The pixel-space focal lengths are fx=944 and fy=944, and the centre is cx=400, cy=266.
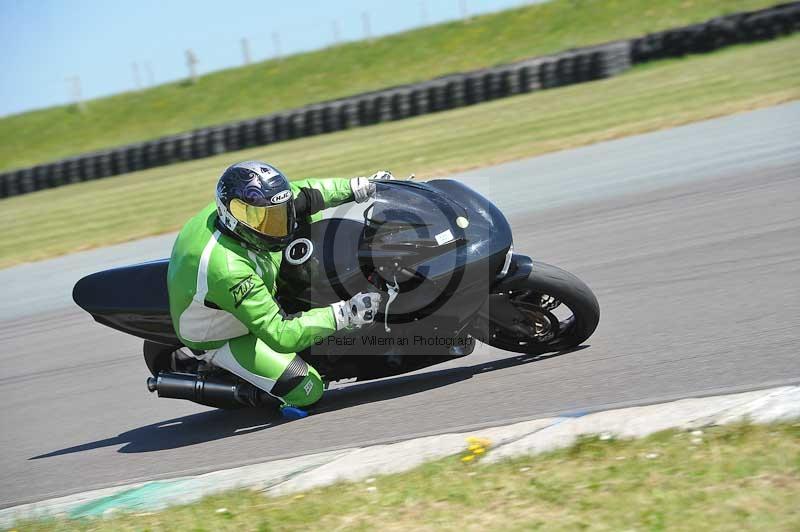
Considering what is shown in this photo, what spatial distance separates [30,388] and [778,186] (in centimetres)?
660

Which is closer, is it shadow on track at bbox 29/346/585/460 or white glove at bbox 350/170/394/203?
white glove at bbox 350/170/394/203

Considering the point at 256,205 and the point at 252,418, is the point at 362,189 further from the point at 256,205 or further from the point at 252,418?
the point at 252,418

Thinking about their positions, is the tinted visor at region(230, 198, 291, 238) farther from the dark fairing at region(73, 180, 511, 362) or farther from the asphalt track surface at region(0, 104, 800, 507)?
the asphalt track surface at region(0, 104, 800, 507)

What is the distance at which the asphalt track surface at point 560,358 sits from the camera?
16.1 feet

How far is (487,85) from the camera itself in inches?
844

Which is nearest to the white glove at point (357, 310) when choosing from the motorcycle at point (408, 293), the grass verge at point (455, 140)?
the motorcycle at point (408, 293)

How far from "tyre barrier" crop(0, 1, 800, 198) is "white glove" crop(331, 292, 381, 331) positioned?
16.9 m

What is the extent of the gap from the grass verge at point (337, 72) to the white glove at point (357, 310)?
87.0 ft

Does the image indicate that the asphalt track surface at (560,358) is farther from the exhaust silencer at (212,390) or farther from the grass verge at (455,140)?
the grass verge at (455,140)

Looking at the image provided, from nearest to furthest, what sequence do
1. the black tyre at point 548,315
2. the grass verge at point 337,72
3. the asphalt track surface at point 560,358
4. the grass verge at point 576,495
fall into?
the grass verge at point 576,495 → the asphalt track surface at point 560,358 → the black tyre at point 548,315 → the grass verge at point 337,72

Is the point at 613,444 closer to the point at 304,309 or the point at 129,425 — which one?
the point at 304,309

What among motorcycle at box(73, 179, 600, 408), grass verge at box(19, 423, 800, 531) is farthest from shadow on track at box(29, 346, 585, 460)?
grass verge at box(19, 423, 800, 531)

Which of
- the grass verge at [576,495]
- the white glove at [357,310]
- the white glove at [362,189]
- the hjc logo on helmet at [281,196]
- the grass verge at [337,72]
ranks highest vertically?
the hjc logo on helmet at [281,196]

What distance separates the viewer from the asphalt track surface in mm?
4906
